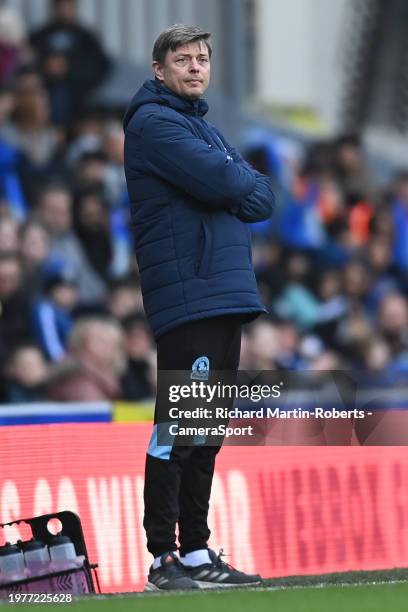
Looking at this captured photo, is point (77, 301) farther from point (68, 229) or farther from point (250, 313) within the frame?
point (250, 313)

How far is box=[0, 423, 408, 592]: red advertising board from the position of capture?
753 centimetres

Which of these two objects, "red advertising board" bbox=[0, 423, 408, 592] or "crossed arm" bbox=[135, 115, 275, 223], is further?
"red advertising board" bbox=[0, 423, 408, 592]

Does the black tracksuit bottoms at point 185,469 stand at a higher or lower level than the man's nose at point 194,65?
lower

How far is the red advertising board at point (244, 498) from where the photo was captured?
24.7 feet

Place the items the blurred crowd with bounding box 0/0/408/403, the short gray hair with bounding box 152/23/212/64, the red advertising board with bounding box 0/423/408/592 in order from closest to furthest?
the short gray hair with bounding box 152/23/212/64, the red advertising board with bounding box 0/423/408/592, the blurred crowd with bounding box 0/0/408/403

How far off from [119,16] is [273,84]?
6.49ft

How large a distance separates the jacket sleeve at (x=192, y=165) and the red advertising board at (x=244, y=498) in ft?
5.31

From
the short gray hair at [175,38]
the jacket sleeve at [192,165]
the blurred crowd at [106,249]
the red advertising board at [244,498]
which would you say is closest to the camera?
the jacket sleeve at [192,165]

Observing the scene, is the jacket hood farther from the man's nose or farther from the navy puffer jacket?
the man's nose

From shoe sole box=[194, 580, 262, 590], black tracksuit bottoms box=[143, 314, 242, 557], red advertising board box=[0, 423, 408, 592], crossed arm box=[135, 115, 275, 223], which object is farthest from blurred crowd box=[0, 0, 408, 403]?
crossed arm box=[135, 115, 275, 223]

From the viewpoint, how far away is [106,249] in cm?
1288

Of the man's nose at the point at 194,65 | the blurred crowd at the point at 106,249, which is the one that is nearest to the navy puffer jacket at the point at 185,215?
the man's nose at the point at 194,65

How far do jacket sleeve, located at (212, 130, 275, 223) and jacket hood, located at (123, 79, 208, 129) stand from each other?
207mm

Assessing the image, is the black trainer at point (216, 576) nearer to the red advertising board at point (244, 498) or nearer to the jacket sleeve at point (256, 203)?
the red advertising board at point (244, 498)
